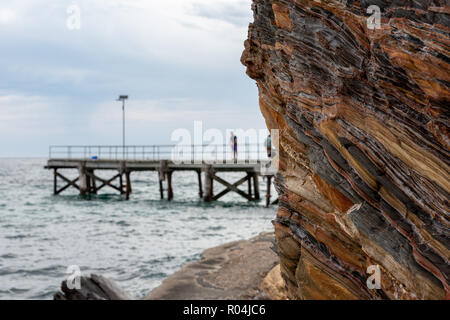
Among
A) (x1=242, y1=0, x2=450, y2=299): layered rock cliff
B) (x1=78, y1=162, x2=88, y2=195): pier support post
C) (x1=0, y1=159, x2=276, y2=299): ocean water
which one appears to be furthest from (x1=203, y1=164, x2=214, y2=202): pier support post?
(x1=242, y1=0, x2=450, y2=299): layered rock cliff

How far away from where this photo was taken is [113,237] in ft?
74.7

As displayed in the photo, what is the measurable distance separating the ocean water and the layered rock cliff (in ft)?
26.8

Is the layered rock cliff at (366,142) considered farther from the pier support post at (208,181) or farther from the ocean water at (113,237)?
the pier support post at (208,181)

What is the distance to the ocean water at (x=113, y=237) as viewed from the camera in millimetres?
15500

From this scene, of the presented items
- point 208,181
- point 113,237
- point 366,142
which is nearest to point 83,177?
point 208,181

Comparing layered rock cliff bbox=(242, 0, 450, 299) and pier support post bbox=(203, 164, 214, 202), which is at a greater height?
layered rock cliff bbox=(242, 0, 450, 299)

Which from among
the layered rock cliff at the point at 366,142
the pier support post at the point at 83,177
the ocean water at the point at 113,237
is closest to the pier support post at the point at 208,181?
the ocean water at the point at 113,237

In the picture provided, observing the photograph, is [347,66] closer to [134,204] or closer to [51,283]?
[51,283]

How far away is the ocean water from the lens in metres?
15.5

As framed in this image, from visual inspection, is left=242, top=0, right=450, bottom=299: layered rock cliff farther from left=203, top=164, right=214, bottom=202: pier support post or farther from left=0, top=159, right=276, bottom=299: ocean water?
left=203, top=164, right=214, bottom=202: pier support post

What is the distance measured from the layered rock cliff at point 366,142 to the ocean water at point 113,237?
322 inches

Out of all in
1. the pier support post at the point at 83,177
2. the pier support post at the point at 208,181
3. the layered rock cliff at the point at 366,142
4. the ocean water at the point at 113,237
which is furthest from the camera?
the pier support post at the point at 83,177
